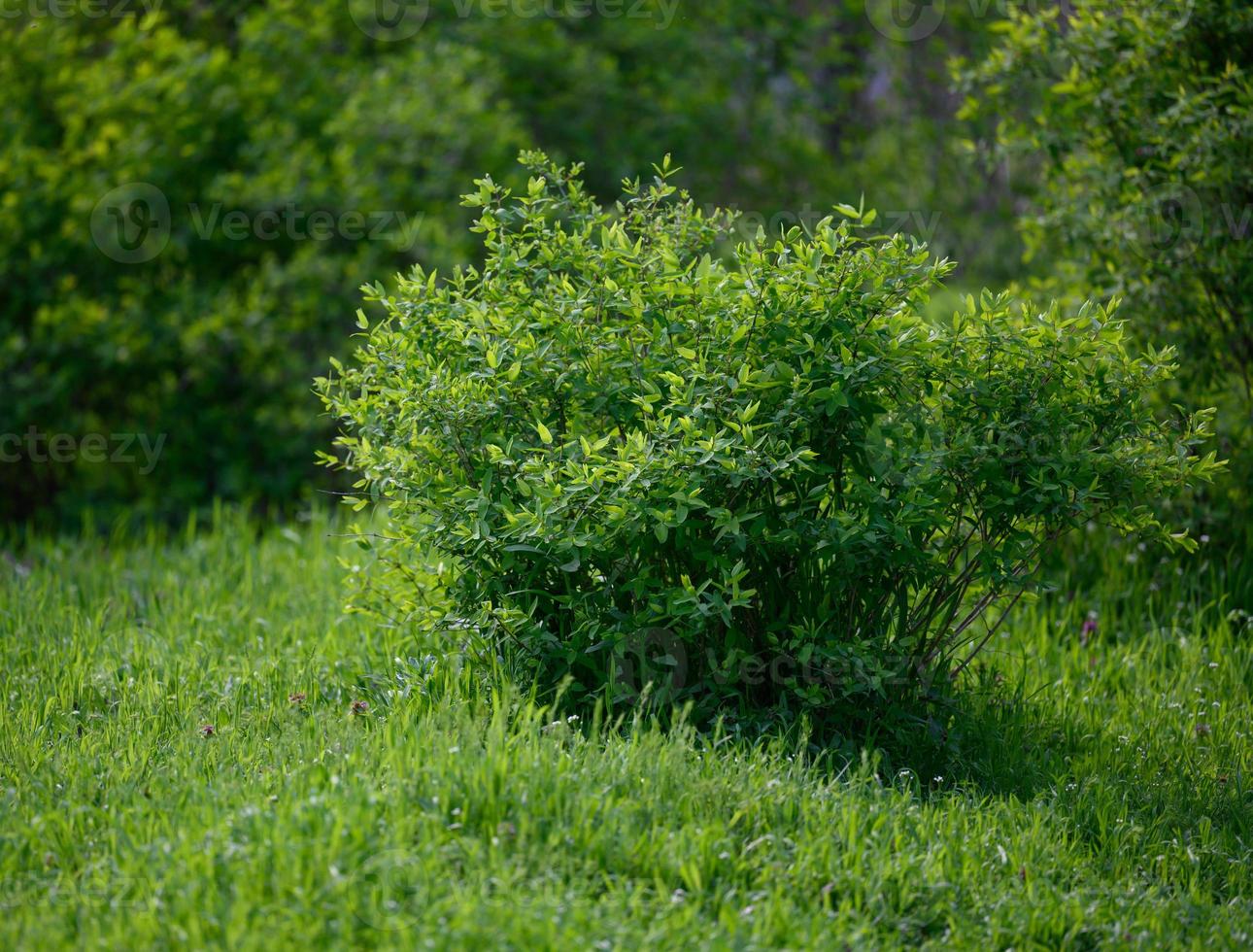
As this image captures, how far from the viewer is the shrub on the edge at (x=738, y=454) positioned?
3441 millimetres

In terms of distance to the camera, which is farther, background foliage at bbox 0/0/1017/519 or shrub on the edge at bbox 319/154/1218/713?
background foliage at bbox 0/0/1017/519

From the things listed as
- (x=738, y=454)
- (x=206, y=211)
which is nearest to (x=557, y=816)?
(x=738, y=454)

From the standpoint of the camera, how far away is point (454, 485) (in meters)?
3.65

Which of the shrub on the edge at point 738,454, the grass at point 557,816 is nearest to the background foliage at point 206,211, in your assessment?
the grass at point 557,816

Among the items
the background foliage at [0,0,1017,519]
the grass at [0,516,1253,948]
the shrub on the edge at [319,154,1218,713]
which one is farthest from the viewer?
the background foliage at [0,0,1017,519]

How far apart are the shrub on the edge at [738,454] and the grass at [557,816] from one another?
0.29 meters

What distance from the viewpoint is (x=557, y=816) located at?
297cm

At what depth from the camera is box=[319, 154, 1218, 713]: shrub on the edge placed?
3.44 metres

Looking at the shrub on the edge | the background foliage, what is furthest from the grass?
the background foliage

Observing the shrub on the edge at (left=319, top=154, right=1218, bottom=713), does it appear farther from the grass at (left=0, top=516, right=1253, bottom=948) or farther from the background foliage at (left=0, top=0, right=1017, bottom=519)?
the background foliage at (left=0, top=0, right=1017, bottom=519)

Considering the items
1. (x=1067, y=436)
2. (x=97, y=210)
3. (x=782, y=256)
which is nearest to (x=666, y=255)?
A: (x=782, y=256)

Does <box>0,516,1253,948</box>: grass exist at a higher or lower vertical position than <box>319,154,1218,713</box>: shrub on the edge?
lower

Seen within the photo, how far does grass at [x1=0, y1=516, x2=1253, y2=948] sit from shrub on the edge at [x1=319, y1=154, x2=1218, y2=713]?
29 centimetres

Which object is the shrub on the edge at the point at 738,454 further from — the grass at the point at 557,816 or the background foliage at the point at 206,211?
the background foliage at the point at 206,211
